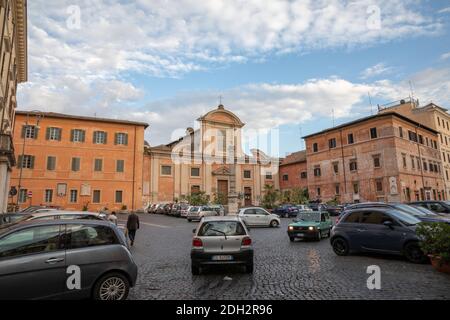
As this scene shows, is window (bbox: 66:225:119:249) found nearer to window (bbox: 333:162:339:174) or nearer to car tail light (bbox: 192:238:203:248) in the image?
car tail light (bbox: 192:238:203:248)

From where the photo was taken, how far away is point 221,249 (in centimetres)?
754

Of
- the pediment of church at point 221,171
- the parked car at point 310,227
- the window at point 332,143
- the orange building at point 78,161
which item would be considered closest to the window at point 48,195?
the orange building at point 78,161

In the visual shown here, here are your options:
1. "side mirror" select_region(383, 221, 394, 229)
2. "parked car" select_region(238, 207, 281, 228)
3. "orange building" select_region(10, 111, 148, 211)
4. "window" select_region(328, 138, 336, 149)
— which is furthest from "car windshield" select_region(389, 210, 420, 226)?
"window" select_region(328, 138, 336, 149)

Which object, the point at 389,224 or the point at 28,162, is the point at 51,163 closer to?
the point at 28,162

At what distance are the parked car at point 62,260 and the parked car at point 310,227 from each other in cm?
992

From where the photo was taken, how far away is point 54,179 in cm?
3631

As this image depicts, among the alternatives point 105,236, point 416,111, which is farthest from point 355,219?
point 416,111

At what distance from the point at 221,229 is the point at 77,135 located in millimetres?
35940

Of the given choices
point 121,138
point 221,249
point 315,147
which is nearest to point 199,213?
point 121,138

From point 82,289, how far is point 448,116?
6435 cm

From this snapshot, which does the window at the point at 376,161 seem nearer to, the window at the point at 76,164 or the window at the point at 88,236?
the window at the point at 76,164

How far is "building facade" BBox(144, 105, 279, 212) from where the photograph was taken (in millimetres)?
44625
